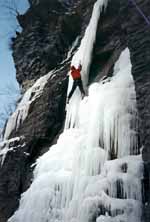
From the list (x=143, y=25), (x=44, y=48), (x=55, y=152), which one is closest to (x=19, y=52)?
(x=44, y=48)

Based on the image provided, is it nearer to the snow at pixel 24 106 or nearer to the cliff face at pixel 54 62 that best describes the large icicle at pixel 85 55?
the cliff face at pixel 54 62

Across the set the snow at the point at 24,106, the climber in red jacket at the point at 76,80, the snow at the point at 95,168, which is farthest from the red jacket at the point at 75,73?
the snow at the point at 24,106

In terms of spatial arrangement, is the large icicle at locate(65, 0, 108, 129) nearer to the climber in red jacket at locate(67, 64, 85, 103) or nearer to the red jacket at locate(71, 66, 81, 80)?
the climber in red jacket at locate(67, 64, 85, 103)

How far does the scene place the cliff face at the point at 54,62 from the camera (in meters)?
5.87

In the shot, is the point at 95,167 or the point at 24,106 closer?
the point at 95,167

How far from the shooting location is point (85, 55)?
899cm

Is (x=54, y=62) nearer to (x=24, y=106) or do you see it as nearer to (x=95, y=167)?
(x=24, y=106)

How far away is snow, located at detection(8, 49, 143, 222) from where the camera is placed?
505 cm

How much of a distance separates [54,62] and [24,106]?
74.8 inches

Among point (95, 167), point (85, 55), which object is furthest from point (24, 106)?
point (95, 167)

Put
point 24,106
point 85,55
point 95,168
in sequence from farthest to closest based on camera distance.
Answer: point 24,106 < point 85,55 < point 95,168

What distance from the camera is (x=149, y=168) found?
485 centimetres

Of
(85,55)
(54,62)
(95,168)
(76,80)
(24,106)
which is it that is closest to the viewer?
(95,168)

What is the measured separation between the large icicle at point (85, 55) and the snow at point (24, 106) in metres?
1.01
